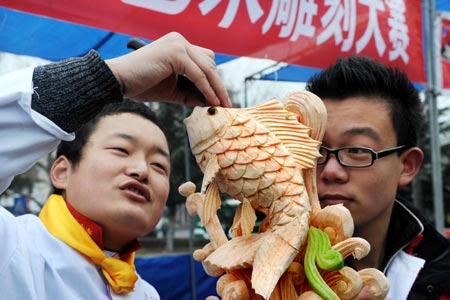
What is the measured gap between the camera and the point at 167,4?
169cm

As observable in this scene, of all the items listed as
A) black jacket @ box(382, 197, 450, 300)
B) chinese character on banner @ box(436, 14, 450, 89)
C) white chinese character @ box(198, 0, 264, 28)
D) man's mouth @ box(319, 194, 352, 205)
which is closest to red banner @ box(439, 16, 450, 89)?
chinese character on banner @ box(436, 14, 450, 89)

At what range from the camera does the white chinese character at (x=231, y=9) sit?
179cm

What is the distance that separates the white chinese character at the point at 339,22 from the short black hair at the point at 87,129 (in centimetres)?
121

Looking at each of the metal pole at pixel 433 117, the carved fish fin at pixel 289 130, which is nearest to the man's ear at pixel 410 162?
the carved fish fin at pixel 289 130

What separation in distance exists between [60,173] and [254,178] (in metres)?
0.71

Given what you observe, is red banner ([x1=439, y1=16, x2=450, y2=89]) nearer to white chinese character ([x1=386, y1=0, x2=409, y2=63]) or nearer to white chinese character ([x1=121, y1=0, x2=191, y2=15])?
white chinese character ([x1=386, y1=0, x2=409, y2=63])

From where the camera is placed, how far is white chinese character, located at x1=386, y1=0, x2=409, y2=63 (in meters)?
2.59

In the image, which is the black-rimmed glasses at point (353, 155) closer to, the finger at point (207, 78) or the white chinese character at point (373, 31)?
the finger at point (207, 78)

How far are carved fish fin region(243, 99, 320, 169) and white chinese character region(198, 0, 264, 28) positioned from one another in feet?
3.19

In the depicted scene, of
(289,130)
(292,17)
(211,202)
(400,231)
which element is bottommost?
(400,231)

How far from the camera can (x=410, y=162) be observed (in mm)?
1257

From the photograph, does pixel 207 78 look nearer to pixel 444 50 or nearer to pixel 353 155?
pixel 353 155

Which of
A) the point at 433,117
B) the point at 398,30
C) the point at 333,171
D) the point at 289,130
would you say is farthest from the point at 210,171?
the point at 433,117

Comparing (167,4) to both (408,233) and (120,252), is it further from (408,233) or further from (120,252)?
(408,233)
